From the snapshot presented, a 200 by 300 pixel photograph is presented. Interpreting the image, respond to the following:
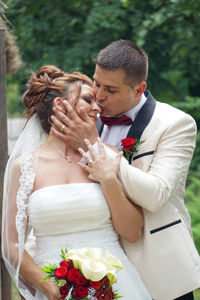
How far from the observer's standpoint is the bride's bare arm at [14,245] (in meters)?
3.32

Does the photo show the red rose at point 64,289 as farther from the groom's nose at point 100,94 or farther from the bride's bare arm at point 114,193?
the groom's nose at point 100,94

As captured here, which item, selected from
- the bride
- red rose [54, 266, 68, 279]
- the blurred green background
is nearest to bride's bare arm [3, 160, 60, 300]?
the bride

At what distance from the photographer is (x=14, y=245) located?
3.38m

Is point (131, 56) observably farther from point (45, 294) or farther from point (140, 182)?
point (45, 294)

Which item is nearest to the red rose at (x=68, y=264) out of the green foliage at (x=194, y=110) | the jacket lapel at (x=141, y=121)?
the jacket lapel at (x=141, y=121)

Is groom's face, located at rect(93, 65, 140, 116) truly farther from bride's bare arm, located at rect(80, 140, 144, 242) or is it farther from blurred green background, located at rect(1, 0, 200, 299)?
blurred green background, located at rect(1, 0, 200, 299)

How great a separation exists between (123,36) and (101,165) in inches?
228

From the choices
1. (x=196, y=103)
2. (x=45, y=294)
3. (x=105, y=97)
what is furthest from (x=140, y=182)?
(x=196, y=103)

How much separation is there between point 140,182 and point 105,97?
2.29ft

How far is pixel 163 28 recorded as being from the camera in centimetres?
891

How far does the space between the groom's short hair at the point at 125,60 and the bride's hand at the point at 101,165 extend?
0.56 meters

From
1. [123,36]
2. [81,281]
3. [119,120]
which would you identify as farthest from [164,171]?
[123,36]

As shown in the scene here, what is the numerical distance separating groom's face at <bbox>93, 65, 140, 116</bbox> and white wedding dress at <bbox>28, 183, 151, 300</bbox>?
0.58 metres

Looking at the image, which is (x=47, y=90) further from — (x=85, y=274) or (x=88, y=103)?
(x=85, y=274)
